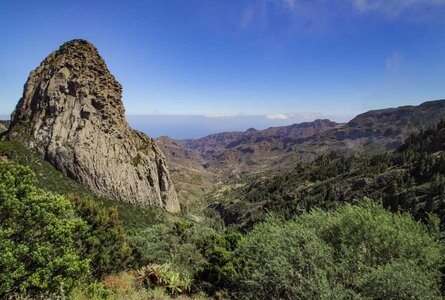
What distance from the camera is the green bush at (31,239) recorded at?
504 inches

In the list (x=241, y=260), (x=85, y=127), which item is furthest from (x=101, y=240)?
(x=85, y=127)

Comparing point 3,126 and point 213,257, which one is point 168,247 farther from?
point 3,126

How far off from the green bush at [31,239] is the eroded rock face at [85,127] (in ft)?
375

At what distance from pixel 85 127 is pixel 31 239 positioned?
130908 mm

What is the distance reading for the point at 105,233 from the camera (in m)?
28.9

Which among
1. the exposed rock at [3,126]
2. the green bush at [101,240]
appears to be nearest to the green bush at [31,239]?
the green bush at [101,240]

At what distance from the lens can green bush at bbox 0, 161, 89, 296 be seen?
42.0 feet

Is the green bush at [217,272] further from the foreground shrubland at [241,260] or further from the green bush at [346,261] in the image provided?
the green bush at [346,261]

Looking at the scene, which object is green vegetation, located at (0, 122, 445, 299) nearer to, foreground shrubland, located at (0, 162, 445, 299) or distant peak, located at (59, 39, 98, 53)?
foreground shrubland, located at (0, 162, 445, 299)

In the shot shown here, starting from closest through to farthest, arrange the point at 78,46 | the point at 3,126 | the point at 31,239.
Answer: the point at 31,239, the point at 3,126, the point at 78,46

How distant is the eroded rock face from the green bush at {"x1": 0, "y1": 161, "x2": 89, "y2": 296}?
114312 mm

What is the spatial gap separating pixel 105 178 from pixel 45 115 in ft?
122

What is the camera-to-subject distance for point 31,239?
1447 cm

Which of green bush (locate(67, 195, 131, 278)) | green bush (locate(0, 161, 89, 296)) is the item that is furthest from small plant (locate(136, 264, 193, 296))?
green bush (locate(67, 195, 131, 278))
